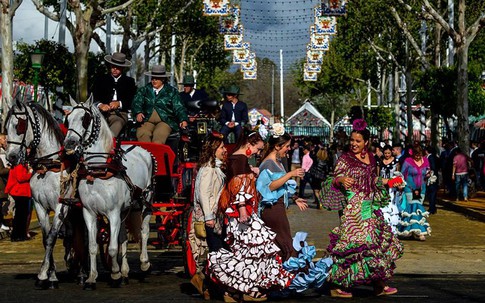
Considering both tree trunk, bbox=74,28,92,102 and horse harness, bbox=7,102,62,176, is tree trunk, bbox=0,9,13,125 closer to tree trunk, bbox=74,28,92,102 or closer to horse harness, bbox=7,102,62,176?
tree trunk, bbox=74,28,92,102

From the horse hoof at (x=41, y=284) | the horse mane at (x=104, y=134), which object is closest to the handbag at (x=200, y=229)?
the horse mane at (x=104, y=134)

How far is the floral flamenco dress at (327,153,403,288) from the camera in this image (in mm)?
11570

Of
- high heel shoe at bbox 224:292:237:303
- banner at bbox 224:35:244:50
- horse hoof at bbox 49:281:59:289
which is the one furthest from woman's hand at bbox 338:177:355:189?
banner at bbox 224:35:244:50

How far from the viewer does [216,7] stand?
42281 mm

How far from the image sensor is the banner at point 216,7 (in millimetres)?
42088

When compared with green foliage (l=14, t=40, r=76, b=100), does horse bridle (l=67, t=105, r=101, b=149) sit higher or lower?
lower

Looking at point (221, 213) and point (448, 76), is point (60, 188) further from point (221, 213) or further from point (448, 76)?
point (448, 76)

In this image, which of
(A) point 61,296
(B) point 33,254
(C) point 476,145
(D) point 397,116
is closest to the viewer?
(A) point 61,296

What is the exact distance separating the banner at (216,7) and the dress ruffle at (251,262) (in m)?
31.3

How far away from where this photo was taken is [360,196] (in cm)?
1188

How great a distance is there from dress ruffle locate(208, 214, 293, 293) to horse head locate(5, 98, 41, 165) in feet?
10.1

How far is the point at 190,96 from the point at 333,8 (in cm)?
2286

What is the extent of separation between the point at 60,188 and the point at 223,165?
209cm

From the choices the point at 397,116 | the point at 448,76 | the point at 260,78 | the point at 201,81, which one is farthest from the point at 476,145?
the point at 260,78
